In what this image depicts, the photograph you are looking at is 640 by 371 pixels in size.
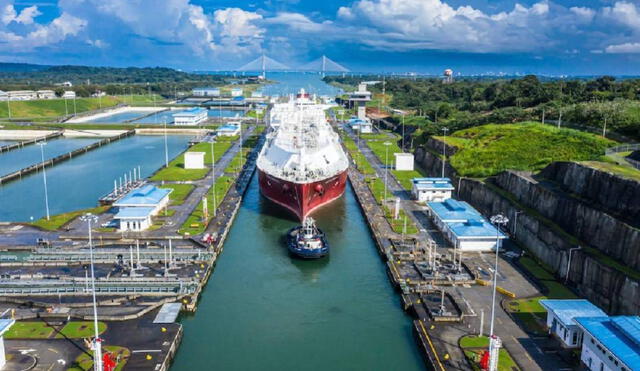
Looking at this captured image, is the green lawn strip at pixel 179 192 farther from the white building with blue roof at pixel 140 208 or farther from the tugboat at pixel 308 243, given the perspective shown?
the tugboat at pixel 308 243

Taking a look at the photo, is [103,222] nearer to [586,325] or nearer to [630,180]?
[586,325]

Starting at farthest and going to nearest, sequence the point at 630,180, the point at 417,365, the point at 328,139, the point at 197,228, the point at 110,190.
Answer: the point at 328,139 < the point at 110,190 < the point at 197,228 < the point at 630,180 < the point at 417,365

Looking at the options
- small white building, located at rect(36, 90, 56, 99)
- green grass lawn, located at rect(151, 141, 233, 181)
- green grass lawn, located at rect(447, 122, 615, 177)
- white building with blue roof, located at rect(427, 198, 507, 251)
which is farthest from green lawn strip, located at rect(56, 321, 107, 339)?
small white building, located at rect(36, 90, 56, 99)

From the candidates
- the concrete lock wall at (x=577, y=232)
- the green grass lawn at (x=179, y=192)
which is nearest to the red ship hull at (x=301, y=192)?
the green grass lawn at (x=179, y=192)

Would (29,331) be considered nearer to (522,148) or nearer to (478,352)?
(478,352)

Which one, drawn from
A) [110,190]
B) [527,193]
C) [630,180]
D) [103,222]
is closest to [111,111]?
[110,190]

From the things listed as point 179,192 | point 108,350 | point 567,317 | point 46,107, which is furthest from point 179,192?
point 46,107
